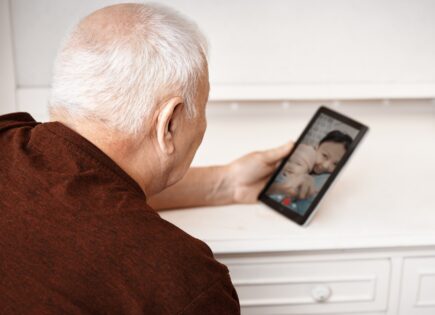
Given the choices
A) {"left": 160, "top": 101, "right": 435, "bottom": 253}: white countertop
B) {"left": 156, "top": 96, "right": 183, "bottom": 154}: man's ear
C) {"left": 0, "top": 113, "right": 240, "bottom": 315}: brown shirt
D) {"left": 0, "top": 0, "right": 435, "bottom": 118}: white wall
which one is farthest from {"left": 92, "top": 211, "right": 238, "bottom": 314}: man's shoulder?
{"left": 0, "top": 0, "right": 435, "bottom": 118}: white wall

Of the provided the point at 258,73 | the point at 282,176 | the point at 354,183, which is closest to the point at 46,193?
the point at 282,176

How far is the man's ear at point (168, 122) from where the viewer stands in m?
0.84

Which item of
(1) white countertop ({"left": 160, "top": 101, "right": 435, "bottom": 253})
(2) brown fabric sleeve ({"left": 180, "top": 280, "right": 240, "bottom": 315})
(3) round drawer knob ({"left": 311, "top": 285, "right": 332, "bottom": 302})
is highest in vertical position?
(2) brown fabric sleeve ({"left": 180, "top": 280, "right": 240, "bottom": 315})

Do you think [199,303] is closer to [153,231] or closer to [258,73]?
[153,231]

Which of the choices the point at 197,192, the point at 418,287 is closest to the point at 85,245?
the point at 197,192

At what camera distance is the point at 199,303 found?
0.77m

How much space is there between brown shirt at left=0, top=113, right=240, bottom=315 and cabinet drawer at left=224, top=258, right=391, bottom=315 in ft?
1.31

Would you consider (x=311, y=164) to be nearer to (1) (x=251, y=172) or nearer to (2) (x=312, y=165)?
(2) (x=312, y=165)

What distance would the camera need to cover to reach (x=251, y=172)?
53.1 inches

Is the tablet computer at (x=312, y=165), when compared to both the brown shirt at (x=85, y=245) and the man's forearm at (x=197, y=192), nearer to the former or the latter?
the man's forearm at (x=197, y=192)

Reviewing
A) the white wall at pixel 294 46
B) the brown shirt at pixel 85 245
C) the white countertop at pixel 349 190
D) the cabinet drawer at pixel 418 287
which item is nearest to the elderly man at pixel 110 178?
the brown shirt at pixel 85 245

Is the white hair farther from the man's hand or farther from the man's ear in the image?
the man's hand

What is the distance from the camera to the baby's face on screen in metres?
1.28

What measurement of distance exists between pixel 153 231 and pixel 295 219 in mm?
532
